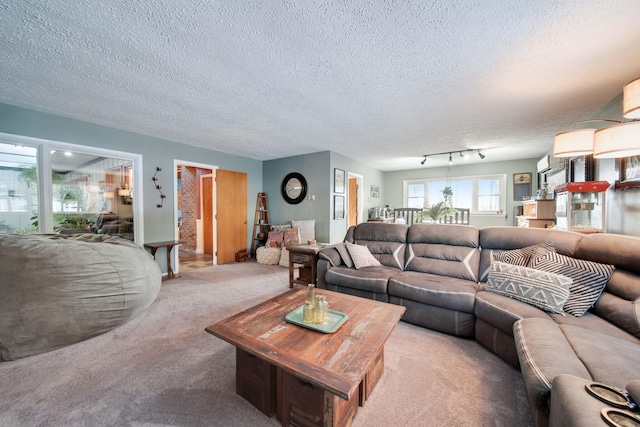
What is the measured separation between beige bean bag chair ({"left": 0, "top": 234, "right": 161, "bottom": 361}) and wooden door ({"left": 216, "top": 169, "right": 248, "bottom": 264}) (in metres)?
2.69

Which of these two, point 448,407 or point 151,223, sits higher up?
point 151,223

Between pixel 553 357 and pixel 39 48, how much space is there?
12.9 feet

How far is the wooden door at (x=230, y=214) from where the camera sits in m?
5.21

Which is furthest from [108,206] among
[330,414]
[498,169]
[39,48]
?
[498,169]

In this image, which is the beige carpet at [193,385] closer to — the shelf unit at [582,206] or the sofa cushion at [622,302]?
the sofa cushion at [622,302]

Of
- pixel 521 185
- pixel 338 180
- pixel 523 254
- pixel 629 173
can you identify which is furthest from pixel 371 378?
pixel 521 185

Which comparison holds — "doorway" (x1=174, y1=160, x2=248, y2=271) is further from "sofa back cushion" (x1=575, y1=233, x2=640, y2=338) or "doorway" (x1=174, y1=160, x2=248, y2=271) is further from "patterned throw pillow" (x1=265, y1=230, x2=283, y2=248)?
"sofa back cushion" (x1=575, y1=233, x2=640, y2=338)

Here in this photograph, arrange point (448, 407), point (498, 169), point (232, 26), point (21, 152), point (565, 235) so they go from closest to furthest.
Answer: point (448, 407)
point (232, 26)
point (565, 235)
point (21, 152)
point (498, 169)

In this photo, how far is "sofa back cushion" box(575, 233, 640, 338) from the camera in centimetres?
154

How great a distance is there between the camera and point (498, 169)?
20.8 ft

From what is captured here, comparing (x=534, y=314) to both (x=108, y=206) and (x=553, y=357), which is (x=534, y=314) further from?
(x=108, y=206)

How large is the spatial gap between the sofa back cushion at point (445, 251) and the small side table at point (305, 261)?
1.22 metres

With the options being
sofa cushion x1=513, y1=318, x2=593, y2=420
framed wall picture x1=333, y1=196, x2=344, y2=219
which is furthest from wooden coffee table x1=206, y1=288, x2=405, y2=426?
framed wall picture x1=333, y1=196, x2=344, y2=219

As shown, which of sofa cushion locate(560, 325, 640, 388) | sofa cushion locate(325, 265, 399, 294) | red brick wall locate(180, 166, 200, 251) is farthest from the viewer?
red brick wall locate(180, 166, 200, 251)
